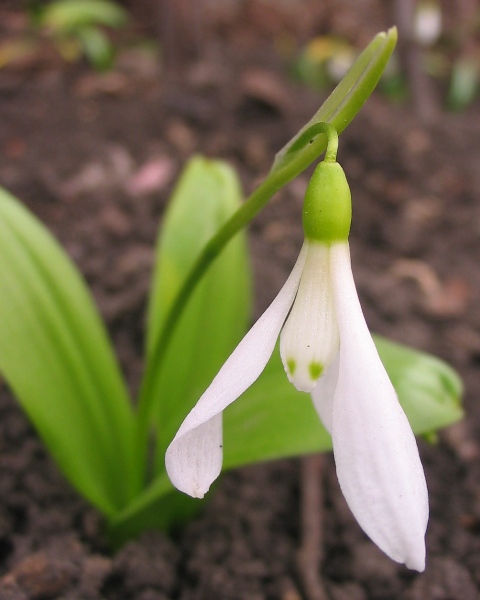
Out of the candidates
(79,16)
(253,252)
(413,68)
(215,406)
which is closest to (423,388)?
(215,406)

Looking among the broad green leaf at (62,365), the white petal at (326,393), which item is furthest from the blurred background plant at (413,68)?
the white petal at (326,393)

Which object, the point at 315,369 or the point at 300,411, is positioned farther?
the point at 300,411

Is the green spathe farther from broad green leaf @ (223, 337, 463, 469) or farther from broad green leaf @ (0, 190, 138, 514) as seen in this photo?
broad green leaf @ (0, 190, 138, 514)

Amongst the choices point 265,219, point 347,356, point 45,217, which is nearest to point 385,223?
point 265,219

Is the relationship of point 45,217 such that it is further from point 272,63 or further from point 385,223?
point 272,63

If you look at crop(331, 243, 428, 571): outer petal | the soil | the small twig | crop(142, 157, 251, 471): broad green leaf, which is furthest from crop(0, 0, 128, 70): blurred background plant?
crop(331, 243, 428, 571): outer petal

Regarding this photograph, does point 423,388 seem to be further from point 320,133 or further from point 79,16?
point 79,16
